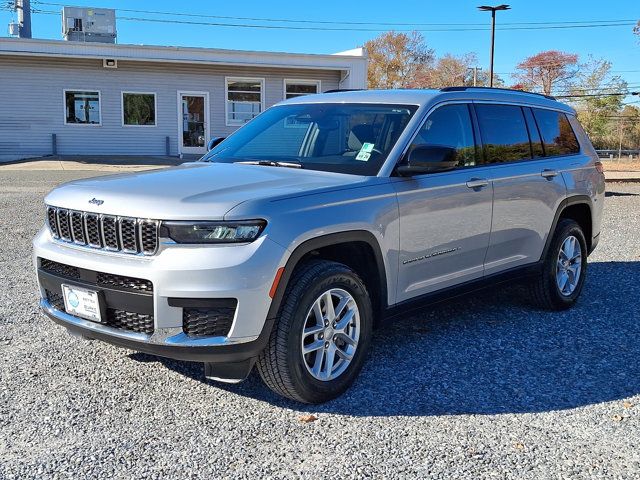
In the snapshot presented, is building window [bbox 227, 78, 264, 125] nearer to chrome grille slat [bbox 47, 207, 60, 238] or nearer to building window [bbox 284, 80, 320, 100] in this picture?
building window [bbox 284, 80, 320, 100]

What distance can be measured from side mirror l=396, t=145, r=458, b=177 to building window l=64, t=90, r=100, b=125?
72.2ft

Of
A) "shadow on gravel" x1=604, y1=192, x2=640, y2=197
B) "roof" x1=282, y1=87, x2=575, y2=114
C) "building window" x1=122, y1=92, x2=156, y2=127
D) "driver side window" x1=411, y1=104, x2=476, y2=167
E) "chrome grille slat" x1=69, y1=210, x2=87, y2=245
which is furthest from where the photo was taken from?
"building window" x1=122, y1=92, x2=156, y2=127

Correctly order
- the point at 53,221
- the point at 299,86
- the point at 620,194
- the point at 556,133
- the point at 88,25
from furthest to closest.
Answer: the point at 88,25 < the point at 299,86 < the point at 620,194 < the point at 556,133 < the point at 53,221

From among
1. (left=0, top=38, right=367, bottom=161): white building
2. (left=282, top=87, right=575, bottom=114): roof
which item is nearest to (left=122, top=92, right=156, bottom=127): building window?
(left=0, top=38, right=367, bottom=161): white building

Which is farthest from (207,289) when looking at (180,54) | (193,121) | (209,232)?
(193,121)

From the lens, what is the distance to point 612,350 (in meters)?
4.96

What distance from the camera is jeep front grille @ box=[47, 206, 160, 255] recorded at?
11.5 feet

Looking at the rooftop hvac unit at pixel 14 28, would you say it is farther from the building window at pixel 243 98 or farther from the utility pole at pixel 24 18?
the building window at pixel 243 98

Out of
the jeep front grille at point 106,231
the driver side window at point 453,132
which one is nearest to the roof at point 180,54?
the driver side window at point 453,132

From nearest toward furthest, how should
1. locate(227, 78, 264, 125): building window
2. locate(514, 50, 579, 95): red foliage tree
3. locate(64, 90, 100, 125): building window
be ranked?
locate(64, 90, 100, 125): building window → locate(227, 78, 264, 125): building window → locate(514, 50, 579, 95): red foliage tree

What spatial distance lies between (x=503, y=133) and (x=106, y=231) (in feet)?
10.8

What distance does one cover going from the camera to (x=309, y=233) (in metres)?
3.67

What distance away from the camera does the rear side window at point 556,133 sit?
5.96 m

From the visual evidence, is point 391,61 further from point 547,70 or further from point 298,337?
point 298,337
